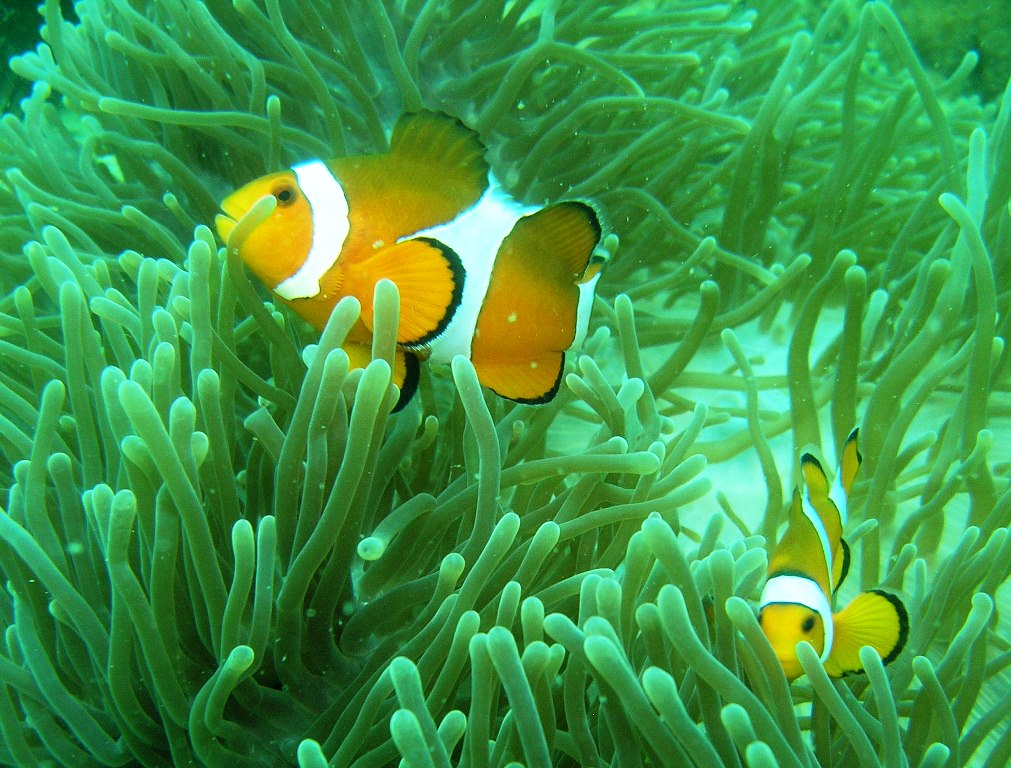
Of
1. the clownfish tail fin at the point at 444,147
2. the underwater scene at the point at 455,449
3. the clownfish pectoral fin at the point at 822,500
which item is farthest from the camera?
the clownfish tail fin at the point at 444,147

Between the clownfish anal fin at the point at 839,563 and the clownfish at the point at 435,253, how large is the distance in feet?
1.38

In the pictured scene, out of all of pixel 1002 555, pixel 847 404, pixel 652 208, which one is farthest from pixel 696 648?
pixel 652 208

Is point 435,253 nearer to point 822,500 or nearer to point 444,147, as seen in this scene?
Answer: point 444,147

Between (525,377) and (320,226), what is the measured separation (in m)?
0.33

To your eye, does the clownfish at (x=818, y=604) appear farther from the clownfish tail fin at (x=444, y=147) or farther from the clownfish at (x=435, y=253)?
the clownfish tail fin at (x=444, y=147)

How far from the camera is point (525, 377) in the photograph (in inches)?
42.5

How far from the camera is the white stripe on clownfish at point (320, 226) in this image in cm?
99

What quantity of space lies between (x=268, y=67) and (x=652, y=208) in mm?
854

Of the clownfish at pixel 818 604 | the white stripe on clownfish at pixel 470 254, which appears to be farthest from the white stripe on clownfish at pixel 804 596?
the white stripe on clownfish at pixel 470 254

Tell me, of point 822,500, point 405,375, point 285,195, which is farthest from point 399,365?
point 822,500

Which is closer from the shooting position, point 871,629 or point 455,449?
point 871,629

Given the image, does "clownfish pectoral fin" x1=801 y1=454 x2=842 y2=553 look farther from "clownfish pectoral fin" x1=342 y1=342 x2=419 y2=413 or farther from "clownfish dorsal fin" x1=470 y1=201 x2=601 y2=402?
"clownfish pectoral fin" x1=342 y1=342 x2=419 y2=413

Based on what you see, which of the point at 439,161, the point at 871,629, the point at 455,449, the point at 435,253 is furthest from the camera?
the point at 455,449

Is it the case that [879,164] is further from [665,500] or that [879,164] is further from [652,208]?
[665,500]
